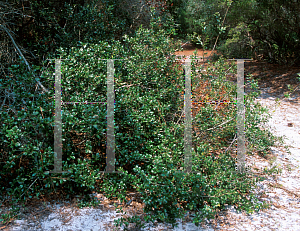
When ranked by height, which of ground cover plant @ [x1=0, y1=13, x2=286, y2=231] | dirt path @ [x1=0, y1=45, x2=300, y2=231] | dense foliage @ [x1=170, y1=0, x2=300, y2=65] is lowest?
dirt path @ [x1=0, y1=45, x2=300, y2=231]

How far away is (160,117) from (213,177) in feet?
3.38

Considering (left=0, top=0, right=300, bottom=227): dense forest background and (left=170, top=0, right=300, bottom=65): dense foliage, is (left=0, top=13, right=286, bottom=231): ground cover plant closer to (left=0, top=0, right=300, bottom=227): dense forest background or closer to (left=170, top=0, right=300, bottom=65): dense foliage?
(left=0, top=0, right=300, bottom=227): dense forest background

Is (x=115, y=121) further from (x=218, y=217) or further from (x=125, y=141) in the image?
(x=218, y=217)

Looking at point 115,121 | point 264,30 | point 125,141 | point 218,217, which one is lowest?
point 218,217

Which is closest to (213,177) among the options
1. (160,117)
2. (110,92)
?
(160,117)

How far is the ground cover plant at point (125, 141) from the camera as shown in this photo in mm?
2926

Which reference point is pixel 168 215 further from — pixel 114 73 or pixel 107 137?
pixel 114 73

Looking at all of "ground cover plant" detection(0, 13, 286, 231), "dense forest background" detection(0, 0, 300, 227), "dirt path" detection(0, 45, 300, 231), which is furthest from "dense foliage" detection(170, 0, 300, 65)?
"dirt path" detection(0, 45, 300, 231)

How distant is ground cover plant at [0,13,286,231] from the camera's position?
293cm

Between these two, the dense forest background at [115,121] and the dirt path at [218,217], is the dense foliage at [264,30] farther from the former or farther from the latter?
the dirt path at [218,217]

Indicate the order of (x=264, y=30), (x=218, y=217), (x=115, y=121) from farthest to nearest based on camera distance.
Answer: (x=264, y=30)
(x=115, y=121)
(x=218, y=217)

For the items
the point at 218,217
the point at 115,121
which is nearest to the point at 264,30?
the point at 115,121

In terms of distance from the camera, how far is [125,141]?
129 inches

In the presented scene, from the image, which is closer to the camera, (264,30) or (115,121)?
(115,121)
